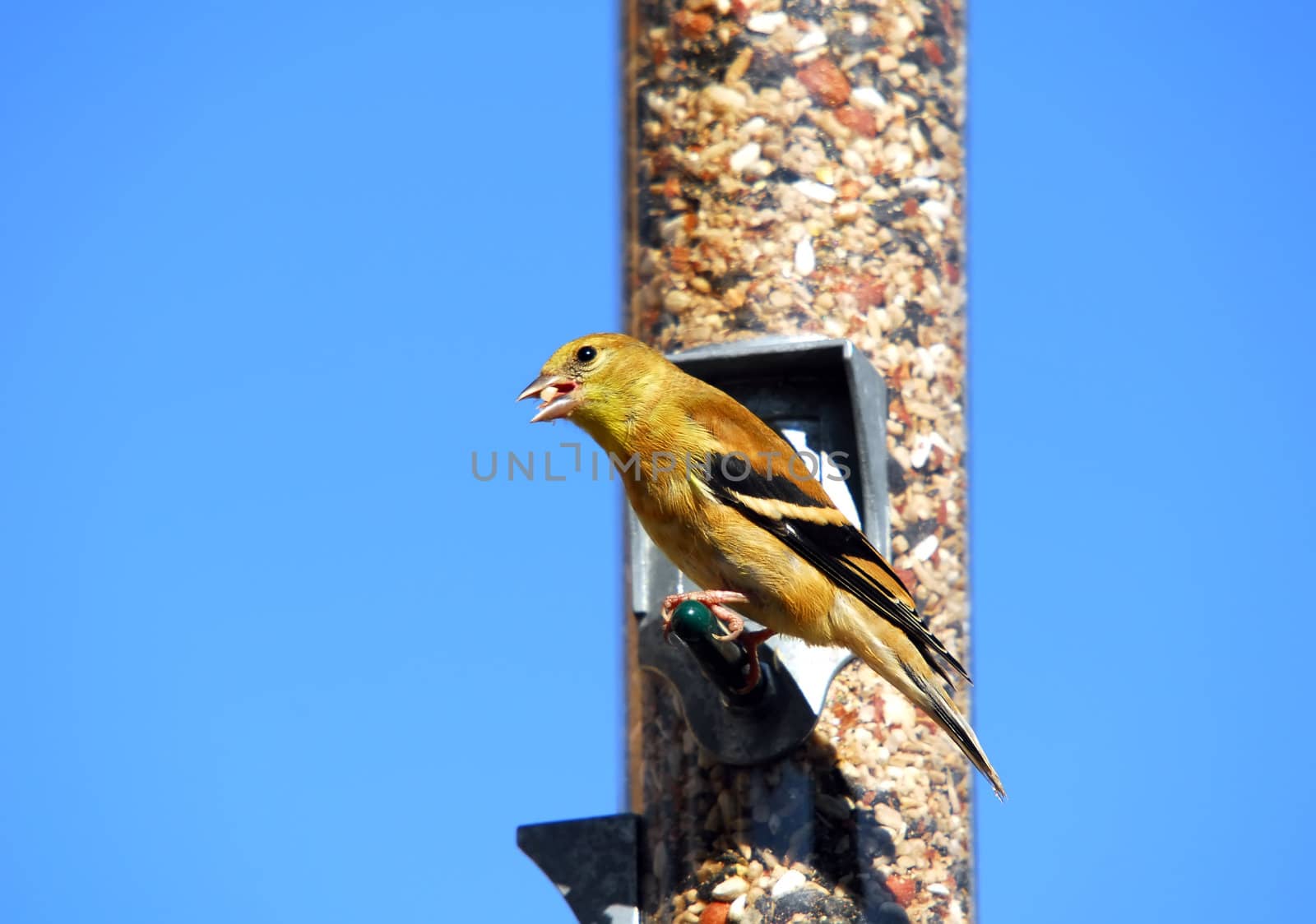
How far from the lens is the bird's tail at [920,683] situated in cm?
546

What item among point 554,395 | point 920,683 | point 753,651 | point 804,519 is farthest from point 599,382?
point 920,683

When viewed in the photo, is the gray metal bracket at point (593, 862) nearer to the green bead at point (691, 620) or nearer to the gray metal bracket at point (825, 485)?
the gray metal bracket at point (825, 485)

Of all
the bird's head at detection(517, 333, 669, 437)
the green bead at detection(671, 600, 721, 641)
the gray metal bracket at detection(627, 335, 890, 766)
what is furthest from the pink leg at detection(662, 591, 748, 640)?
the bird's head at detection(517, 333, 669, 437)

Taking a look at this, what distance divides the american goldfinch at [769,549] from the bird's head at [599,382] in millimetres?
114

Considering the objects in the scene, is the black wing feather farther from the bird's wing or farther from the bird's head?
the bird's head

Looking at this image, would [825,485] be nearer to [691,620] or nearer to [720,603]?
Result: [720,603]

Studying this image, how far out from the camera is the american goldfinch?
5492 mm

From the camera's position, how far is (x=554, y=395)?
6004 millimetres

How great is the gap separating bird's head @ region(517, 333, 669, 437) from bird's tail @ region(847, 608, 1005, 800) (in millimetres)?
948

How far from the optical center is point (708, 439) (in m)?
5.69

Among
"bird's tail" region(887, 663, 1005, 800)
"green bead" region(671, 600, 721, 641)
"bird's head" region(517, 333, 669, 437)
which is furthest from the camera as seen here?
"bird's head" region(517, 333, 669, 437)

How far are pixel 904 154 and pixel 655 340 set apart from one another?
3.21ft

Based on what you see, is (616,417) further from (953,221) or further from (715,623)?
(953,221)

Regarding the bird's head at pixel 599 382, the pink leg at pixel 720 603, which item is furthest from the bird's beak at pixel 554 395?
the pink leg at pixel 720 603
